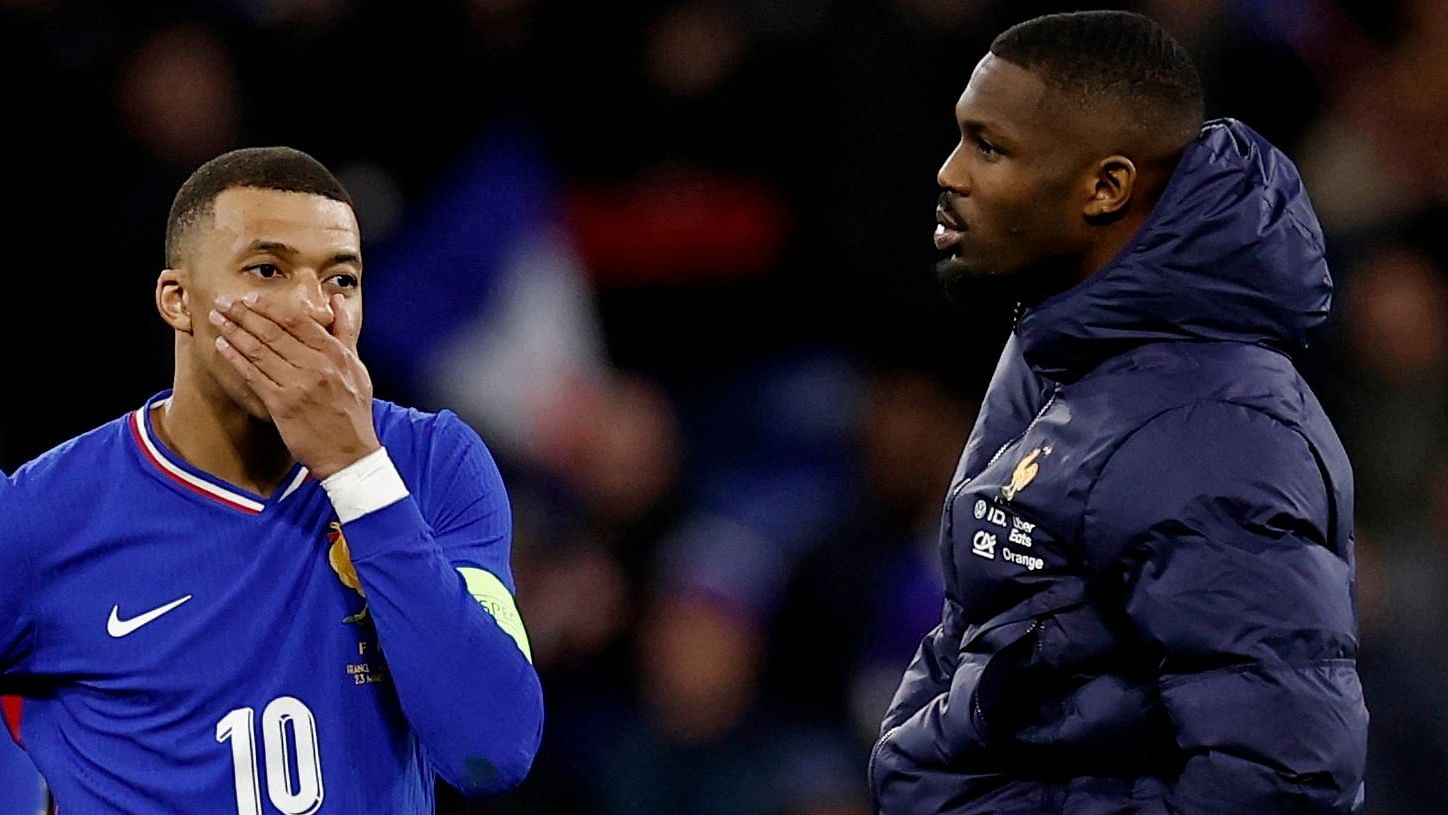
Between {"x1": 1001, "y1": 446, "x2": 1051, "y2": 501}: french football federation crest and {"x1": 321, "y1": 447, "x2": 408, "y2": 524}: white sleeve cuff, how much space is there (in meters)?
0.90

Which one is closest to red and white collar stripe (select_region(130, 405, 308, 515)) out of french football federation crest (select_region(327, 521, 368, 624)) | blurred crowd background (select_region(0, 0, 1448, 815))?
french football federation crest (select_region(327, 521, 368, 624))

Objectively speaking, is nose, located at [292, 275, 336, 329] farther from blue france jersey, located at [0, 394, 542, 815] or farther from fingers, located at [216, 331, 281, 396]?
blue france jersey, located at [0, 394, 542, 815]

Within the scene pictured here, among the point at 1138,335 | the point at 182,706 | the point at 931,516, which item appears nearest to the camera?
the point at 1138,335

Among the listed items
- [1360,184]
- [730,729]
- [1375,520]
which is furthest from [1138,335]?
[1360,184]

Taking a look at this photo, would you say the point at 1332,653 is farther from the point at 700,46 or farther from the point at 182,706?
the point at 700,46

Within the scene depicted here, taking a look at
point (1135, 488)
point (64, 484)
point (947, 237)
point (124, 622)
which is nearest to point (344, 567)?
point (124, 622)

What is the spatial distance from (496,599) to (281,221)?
68 centimetres

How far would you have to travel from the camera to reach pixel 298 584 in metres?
3.34

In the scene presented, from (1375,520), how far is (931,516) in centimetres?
156

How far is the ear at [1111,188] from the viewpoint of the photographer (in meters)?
3.10

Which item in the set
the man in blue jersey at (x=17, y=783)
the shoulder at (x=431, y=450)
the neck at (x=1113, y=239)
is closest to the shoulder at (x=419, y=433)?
the shoulder at (x=431, y=450)

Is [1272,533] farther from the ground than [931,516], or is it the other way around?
[1272,533]

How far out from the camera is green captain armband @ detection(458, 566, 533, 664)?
3291 millimetres

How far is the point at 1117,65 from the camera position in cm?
311
